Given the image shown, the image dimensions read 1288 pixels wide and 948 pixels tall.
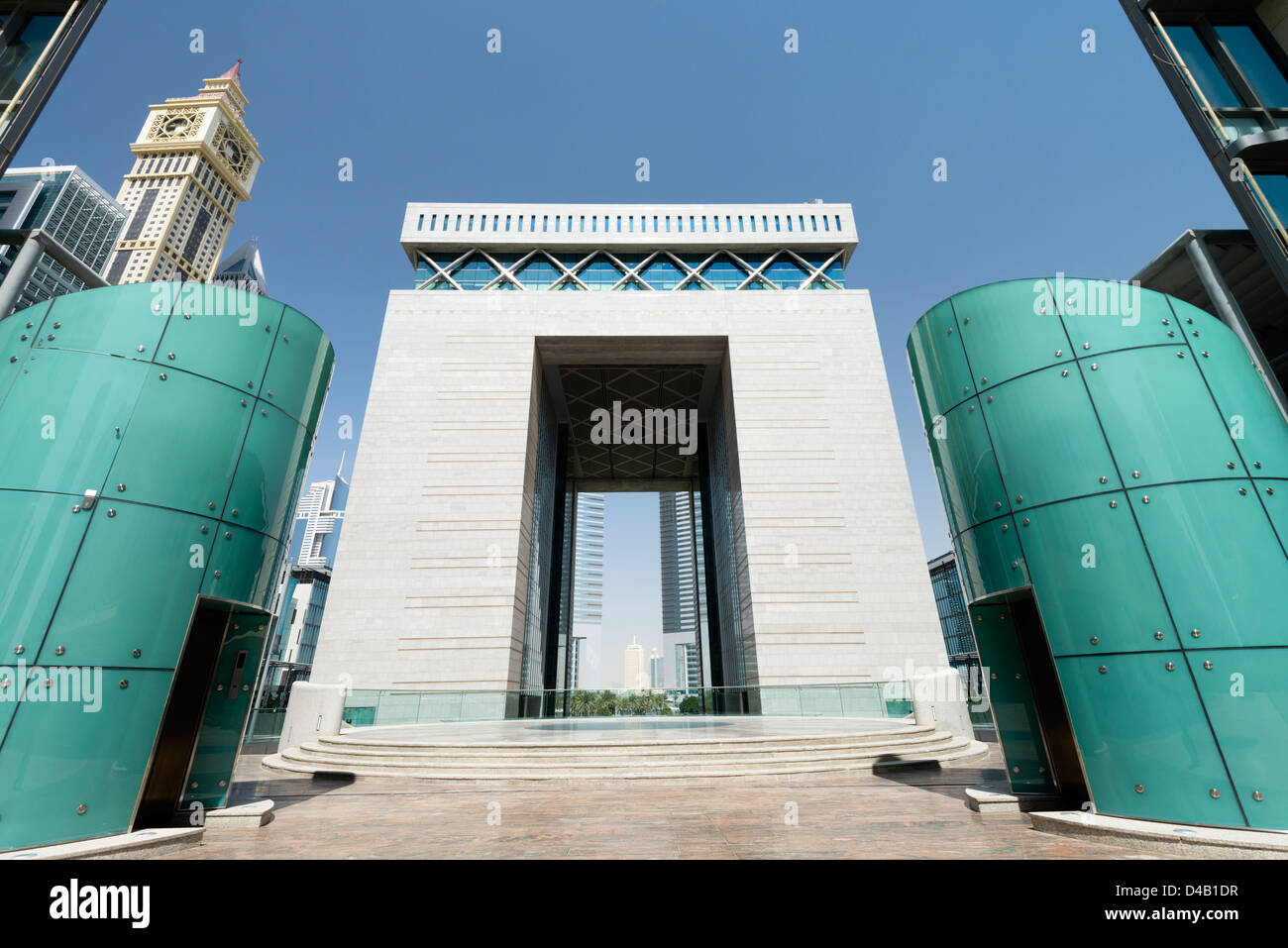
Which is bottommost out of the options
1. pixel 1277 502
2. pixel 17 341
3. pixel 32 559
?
pixel 32 559

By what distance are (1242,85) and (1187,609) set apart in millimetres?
9067

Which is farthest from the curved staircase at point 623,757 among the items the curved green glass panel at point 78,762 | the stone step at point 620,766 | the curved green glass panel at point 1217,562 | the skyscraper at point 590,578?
the skyscraper at point 590,578

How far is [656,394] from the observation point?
117ft

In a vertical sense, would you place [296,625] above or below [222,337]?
above

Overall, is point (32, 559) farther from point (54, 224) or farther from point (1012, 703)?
point (54, 224)

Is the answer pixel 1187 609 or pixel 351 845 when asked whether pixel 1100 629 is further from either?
pixel 351 845

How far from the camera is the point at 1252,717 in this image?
4.19 m

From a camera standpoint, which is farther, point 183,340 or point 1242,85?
point 1242,85

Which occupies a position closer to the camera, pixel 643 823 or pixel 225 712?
pixel 225 712

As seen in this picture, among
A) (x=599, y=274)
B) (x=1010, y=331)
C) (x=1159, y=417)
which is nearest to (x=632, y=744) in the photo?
(x=1010, y=331)

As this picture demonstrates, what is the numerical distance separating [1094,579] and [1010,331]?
280cm

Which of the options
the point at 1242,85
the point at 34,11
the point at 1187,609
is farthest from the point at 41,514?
the point at 1242,85

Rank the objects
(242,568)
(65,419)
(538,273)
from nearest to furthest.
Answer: (65,419), (242,568), (538,273)
